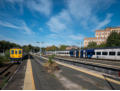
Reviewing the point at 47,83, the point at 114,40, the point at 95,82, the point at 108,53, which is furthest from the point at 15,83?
the point at 114,40

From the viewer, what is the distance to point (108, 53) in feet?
66.7

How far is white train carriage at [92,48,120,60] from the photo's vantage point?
60.1 ft

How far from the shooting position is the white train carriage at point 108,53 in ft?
60.1

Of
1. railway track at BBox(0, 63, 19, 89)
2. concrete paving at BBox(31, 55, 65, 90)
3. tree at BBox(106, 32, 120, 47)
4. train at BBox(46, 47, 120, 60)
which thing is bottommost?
railway track at BBox(0, 63, 19, 89)

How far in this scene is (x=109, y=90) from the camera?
15.2 feet

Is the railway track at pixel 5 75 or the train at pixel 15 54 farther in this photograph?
the train at pixel 15 54

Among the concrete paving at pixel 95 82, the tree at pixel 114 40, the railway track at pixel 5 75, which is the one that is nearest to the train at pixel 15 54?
the railway track at pixel 5 75

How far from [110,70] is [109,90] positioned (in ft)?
10.7

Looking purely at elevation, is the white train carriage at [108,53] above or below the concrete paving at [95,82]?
above

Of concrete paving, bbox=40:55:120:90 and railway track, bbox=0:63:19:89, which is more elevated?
concrete paving, bbox=40:55:120:90

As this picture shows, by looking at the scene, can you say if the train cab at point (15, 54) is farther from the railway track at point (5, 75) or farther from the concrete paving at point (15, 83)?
the concrete paving at point (15, 83)

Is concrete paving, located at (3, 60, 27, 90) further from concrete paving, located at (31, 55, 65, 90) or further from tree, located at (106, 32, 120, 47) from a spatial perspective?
tree, located at (106, 32, 120, 47)

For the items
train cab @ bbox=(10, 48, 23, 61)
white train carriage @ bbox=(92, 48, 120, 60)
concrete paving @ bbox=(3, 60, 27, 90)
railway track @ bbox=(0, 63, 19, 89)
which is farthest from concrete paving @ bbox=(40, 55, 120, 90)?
white train carriage @ bbox=(92, 48, 120, 60)

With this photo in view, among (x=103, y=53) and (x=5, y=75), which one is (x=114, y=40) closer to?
(x=103, y=53)
